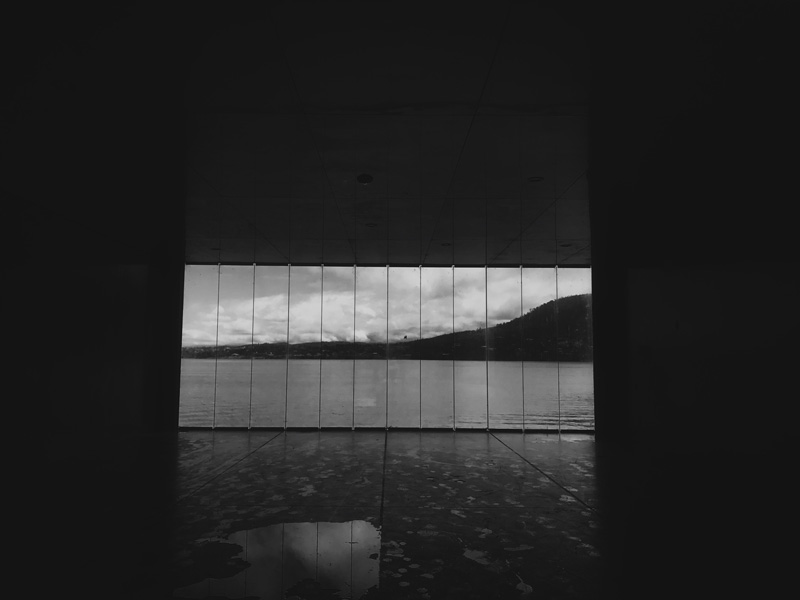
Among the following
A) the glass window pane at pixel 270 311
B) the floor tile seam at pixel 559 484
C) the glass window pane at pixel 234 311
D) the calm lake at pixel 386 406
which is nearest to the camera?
the floor tile seam at pixel 559 484

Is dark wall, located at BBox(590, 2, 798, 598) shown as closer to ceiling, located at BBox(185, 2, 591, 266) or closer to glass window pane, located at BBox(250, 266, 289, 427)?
ceiling, located at BBox(185, 2, 591, 266)

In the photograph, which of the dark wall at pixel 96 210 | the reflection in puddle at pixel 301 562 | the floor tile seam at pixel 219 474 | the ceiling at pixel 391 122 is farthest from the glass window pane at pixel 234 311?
the reflection in puddle at pixel 301 562

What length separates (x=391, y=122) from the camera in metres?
5.46

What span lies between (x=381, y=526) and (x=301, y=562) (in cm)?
114

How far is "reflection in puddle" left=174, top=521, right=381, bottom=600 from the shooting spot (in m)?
3.77

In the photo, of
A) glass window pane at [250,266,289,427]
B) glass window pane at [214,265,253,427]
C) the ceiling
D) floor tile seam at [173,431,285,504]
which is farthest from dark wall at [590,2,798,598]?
glass window pane at [214,265,253,427]

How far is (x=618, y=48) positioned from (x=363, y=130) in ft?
8.56

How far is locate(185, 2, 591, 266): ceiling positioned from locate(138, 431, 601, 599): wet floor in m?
4.12

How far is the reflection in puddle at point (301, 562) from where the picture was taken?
3766 millimetres

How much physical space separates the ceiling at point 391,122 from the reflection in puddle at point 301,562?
412cm

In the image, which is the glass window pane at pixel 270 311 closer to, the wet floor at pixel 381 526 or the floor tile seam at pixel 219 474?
the floor tile seam at pixel 219 474

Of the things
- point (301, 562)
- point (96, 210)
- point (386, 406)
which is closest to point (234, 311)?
point (386, 406)

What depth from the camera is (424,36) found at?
3.99 m

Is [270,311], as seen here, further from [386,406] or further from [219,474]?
[219,474]
